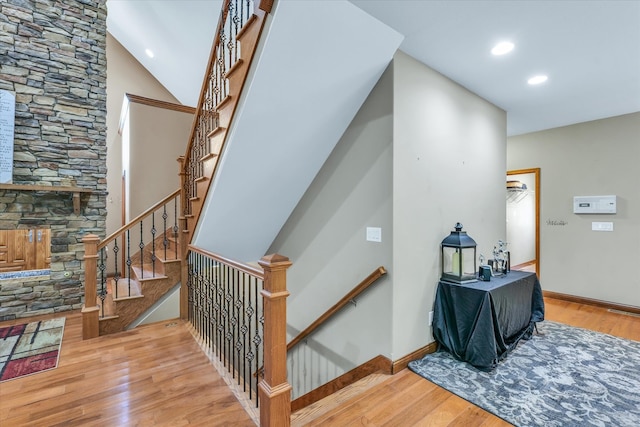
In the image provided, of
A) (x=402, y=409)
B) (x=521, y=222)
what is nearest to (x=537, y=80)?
(x=402, y=409)

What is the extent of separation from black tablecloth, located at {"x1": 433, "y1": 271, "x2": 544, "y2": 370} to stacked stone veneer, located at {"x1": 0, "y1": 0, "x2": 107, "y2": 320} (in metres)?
4.76

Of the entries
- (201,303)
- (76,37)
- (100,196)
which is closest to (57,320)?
(100,196)

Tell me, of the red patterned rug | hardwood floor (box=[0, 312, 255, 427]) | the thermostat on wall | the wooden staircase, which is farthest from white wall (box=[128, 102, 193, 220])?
the thermostat on wall

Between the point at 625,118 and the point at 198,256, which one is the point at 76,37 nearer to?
the point at 198,256

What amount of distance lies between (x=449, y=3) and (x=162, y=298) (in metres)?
3.99

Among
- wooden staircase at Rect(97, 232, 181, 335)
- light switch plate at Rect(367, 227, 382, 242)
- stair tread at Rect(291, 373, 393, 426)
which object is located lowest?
stair tread at Rect(291, 373, 393, 426)

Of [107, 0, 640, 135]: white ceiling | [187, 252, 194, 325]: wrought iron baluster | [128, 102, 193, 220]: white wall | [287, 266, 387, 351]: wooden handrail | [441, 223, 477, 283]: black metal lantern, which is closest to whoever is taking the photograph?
[107, 0, 640, 135]: white ceiling

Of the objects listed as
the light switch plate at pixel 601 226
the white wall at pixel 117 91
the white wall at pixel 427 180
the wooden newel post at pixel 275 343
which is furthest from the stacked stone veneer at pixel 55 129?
the light switch plate at pixel 601 226

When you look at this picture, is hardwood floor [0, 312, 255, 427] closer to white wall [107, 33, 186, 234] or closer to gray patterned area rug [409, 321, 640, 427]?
gray patterned area rug [409, 321, 640, 427]

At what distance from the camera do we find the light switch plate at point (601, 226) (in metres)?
4.07

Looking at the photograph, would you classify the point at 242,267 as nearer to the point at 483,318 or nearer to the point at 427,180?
the point at 427,180

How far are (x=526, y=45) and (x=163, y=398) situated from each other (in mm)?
3846

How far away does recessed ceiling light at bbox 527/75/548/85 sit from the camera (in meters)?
2.93

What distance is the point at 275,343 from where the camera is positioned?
1.70 meters
